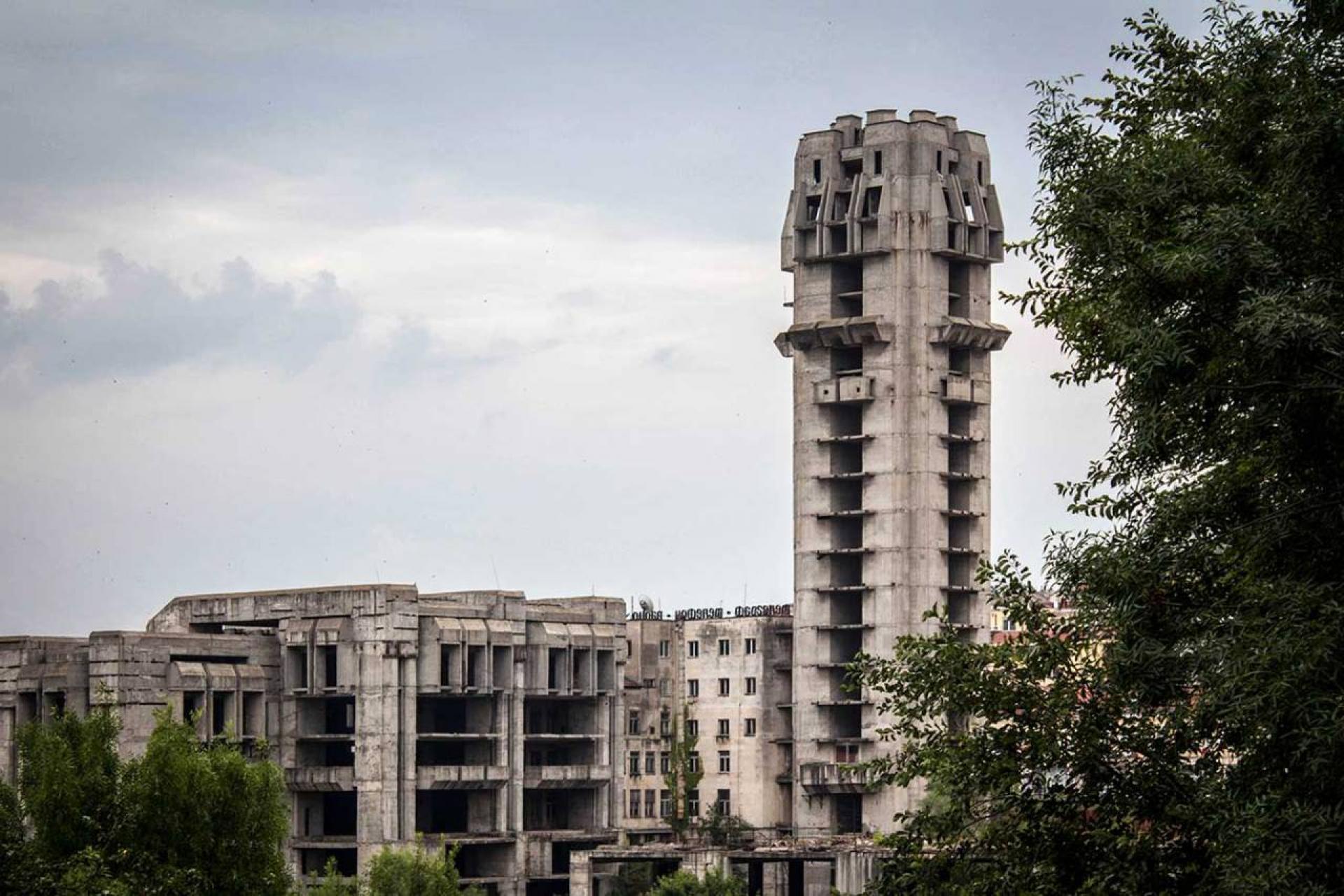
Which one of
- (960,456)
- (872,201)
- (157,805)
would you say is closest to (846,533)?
(960,456)

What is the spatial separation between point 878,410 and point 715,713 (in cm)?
2825

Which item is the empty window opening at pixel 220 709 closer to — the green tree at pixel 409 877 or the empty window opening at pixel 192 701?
the empty window opening at pixel 192 701

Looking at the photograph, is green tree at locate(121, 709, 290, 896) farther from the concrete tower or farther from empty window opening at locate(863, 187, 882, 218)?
empty window opening at locate(863, 187, 882, 218)

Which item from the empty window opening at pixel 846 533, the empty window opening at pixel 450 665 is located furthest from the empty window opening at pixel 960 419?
the empty window opening at pixel 450 665

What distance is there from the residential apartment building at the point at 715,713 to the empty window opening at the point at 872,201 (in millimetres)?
29582

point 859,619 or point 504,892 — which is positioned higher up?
point 859,619

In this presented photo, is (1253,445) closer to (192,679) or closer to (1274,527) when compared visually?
(1274,527)

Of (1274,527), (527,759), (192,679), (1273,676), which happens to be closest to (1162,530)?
(1274,527)

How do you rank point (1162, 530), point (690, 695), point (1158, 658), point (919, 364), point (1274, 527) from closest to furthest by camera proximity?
1. point (1274, 527)
2. point (1158, 658)
3. point (1162, 530)
4. point (919, 364)
5. point (690, 695)

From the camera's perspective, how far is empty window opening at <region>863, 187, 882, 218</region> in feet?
488

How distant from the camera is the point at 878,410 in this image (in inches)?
5782

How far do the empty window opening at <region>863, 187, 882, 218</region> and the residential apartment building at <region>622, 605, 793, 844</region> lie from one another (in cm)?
2958

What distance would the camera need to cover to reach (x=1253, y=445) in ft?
111

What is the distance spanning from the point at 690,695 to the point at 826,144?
40.2 metres
